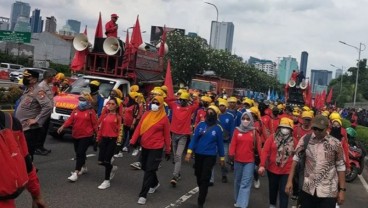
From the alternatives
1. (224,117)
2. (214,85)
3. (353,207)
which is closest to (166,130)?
(224,117)

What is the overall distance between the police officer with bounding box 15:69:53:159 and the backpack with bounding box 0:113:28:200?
434 centimetres

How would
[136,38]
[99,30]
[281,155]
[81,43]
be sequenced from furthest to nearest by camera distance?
[136,38], [99,30], [81,43], [281,155]

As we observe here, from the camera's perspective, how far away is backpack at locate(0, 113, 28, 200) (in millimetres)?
2861

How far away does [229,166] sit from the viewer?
11664 millimetres

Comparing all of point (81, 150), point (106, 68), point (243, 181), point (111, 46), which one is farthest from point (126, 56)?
point (243, 181)

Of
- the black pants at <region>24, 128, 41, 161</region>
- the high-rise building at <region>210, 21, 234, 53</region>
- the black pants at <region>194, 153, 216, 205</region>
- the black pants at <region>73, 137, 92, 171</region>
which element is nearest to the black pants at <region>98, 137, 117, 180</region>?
the black pants at <region>73, 137, 92, 171</region>

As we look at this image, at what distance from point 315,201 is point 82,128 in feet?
15.3

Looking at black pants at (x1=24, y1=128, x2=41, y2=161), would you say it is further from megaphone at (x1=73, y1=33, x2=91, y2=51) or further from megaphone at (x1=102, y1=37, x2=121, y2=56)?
megaphone at (x1=73, y1=33, x2=91, y2=51)

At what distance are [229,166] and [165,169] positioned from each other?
182 cm

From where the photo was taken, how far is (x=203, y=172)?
24.4 ft

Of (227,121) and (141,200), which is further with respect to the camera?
(227,121)

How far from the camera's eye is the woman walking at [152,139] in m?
7.45

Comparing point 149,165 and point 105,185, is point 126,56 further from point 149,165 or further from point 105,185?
point 149,165

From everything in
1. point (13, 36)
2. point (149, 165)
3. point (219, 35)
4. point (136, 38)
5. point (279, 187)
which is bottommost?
point (279, 187)
